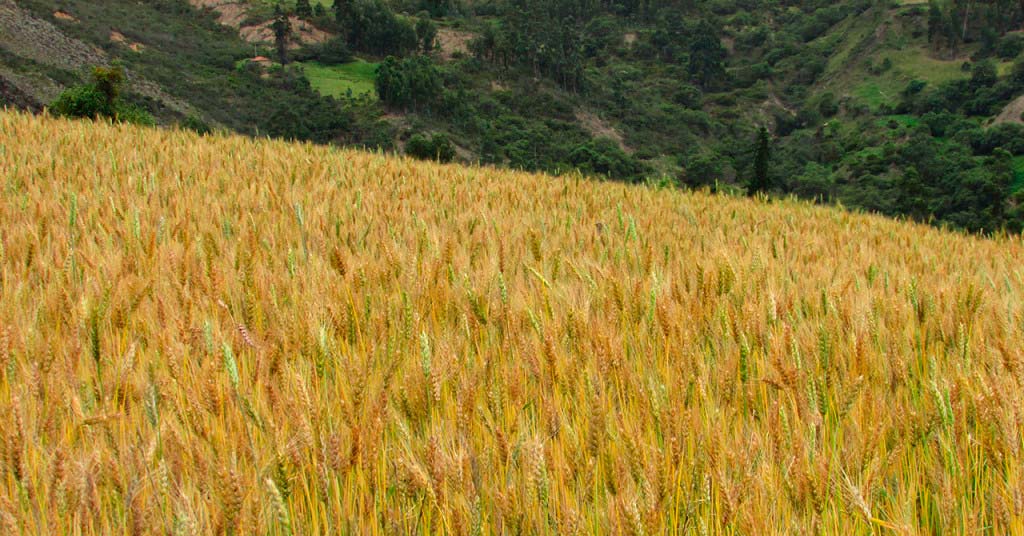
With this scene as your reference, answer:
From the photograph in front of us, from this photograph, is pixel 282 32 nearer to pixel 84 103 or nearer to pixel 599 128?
pixel 599 128

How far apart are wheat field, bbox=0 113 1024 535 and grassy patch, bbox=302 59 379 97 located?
105 metres

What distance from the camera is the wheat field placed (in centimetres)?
100

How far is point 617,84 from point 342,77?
177 ft

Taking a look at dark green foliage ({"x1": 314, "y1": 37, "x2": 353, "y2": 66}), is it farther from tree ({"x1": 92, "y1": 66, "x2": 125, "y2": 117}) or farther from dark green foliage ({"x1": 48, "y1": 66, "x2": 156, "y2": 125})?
dark green foliage ({"x1": 48, "y1": 66, "x2": 156, "y2": 125})

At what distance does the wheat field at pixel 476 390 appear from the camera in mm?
1003

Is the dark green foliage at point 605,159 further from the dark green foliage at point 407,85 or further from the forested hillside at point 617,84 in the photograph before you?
the dark green foliage at point 407,85

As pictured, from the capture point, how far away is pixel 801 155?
11412 centimetres

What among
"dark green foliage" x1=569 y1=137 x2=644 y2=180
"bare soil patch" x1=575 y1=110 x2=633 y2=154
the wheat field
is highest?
the wheat field

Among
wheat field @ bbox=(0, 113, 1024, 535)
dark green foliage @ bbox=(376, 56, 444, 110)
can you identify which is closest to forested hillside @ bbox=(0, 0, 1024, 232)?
dark green foliage @ bbox=(376, 56, 444, 110)

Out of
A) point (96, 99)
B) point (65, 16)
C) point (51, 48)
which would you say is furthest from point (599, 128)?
point (96, 99)

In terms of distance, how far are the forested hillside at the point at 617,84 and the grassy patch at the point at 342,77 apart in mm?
577

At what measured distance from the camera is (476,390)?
1373 mm

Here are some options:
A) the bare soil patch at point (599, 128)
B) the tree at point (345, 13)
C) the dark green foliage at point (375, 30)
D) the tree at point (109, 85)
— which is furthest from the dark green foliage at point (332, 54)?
the tree at point (109, 85)

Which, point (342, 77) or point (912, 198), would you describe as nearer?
point (912, 198)
